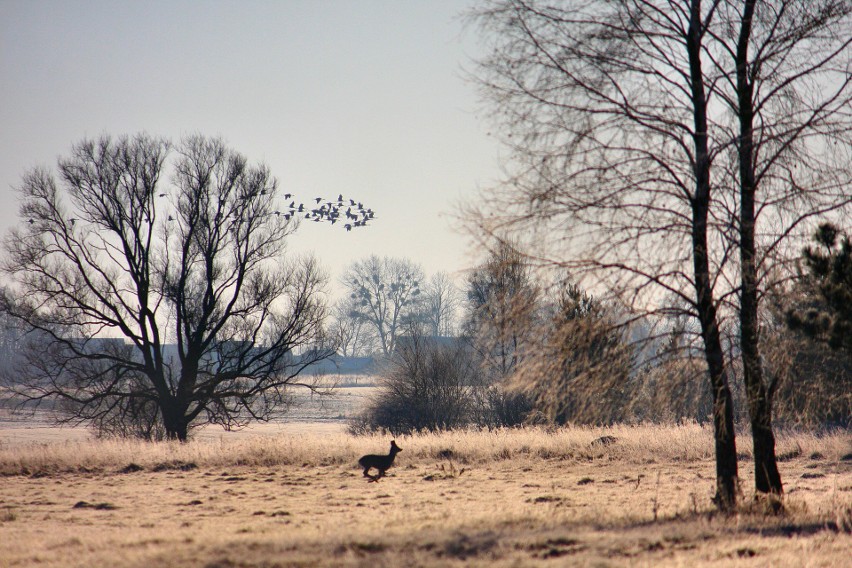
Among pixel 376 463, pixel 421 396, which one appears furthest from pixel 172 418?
pixel 376 463

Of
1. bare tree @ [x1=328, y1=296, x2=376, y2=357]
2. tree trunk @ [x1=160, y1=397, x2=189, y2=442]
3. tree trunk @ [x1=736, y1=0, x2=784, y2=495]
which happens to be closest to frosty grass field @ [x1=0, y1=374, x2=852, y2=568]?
tree trunk @ [x1=736, y1=0, x2=784, y2=495]

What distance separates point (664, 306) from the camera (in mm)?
9531

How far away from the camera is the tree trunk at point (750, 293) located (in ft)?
30.0

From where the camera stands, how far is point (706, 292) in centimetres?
921

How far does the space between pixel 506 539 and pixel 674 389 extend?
3.29 metres

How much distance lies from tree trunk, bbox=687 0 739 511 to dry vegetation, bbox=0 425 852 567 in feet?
2.15

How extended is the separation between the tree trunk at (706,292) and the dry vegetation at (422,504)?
655 mm

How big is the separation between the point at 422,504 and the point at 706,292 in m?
6.00

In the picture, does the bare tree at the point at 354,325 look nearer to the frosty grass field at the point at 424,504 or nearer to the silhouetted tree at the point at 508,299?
the frosty grass field at the point at 424,504

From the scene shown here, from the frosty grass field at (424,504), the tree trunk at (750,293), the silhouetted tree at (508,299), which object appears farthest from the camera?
the silhouetted tree at (508,299)

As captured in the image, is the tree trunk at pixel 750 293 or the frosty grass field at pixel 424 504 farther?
the tree trunk at pixel 750 293

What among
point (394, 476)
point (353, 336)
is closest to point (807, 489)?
point (394, 476)

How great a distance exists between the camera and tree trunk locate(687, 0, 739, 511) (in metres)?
9.22

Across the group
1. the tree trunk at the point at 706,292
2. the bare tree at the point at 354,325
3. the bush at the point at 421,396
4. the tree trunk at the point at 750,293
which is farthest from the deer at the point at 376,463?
the bare tree at the point at 354,325
